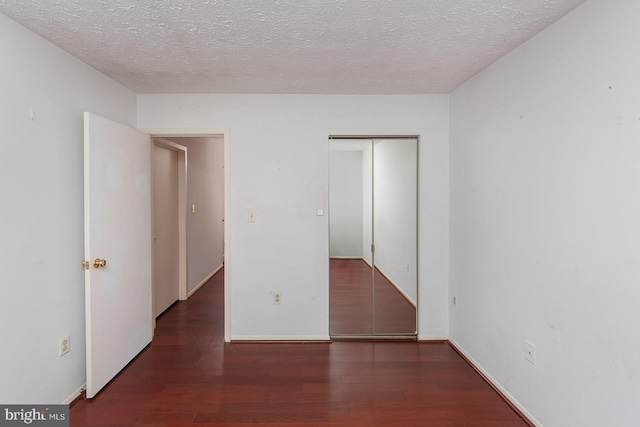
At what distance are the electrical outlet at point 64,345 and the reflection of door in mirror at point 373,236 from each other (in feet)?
6.82

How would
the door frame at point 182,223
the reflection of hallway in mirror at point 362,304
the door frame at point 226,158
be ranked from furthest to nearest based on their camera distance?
the door frame at point 182,223 → the reflection of hallway in mirror at point 362,304 → the door frame at point 226,158

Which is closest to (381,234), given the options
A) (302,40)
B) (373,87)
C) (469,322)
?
(469,322)

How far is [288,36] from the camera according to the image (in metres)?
1.97

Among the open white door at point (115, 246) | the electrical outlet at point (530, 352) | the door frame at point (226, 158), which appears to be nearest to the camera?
the electrical outlet at point (530, 352)

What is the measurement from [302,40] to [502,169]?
63.9 inches

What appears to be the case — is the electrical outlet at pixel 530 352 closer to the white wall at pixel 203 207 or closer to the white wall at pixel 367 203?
the white wall at pixel 367 203

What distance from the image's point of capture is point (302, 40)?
6.63 ft

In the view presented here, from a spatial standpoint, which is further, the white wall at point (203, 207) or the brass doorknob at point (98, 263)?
the white wall at point (203, 207)

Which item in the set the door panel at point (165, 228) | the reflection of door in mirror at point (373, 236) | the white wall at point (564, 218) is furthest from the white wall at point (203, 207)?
the white wall at point (564, 218)

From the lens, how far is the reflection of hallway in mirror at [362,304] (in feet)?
10.7

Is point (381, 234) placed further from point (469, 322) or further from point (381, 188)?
point (469, 322)

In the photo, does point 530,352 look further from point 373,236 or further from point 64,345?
point 64,345

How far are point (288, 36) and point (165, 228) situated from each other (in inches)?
115

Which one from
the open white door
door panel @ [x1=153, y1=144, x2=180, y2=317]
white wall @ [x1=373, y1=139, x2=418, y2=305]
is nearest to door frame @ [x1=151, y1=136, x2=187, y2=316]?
door panel @ [x1=153, y1=144, x2=180, y2=317]
